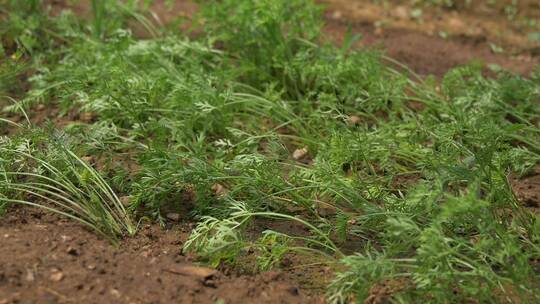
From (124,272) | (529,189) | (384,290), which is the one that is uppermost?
(124,272)

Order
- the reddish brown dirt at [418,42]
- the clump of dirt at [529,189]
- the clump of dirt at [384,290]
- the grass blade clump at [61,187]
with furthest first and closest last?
the reddish brown dirt at [418,42] < the clump of dirt at [529,189] < the grass blade clump at [61,187] < the clump of dirt at [384,290]

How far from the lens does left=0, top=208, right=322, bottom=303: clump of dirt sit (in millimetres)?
2508

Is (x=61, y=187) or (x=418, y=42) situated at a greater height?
(x=61, y=187)

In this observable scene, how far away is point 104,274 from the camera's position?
2.62m

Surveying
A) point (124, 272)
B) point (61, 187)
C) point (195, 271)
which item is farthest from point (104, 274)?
point (61, 187)

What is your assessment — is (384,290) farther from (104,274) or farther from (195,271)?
(104,274)

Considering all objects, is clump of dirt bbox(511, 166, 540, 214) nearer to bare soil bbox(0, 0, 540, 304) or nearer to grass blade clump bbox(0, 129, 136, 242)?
bare soil bbox(0, 0, 540, 304)

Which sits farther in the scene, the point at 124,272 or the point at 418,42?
the point at 418,42

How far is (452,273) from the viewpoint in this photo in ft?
7.91

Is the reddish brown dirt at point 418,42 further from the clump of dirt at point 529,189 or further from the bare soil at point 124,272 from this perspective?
the bare soil at point 124,272

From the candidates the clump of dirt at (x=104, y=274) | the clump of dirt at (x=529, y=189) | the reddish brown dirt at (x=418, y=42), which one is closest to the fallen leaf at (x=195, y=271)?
the clump of dirt at (x=104, y=274)

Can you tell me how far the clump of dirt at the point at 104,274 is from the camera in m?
2.51

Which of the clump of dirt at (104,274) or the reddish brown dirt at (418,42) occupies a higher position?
the clump of dirt at (104,274)

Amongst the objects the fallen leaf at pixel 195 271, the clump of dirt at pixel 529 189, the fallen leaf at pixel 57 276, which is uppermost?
the fallen leaf at pixel 57 276
